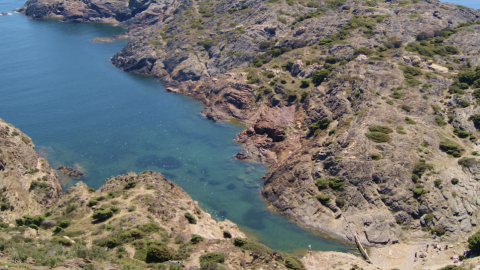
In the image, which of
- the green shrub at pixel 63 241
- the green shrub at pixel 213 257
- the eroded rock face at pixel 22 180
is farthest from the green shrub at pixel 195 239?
the eroded rock face at pixel 22 180

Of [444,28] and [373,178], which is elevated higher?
[444,28]

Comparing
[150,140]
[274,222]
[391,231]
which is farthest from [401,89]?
[150,140]

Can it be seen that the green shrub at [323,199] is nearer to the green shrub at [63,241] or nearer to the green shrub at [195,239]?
the green shrub at [195,239]

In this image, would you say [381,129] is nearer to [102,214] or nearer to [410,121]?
[410,121]

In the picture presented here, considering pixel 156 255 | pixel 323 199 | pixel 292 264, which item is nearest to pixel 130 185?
pixel 156 255

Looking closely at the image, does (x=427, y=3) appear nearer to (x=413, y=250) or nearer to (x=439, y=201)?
(x=439, y=201)

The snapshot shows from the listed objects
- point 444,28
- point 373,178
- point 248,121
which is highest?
point 444,28

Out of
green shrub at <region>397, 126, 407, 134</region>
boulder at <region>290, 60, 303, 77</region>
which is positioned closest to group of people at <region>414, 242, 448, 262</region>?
green shrub at <region>397, 126, 407, 134</region>
